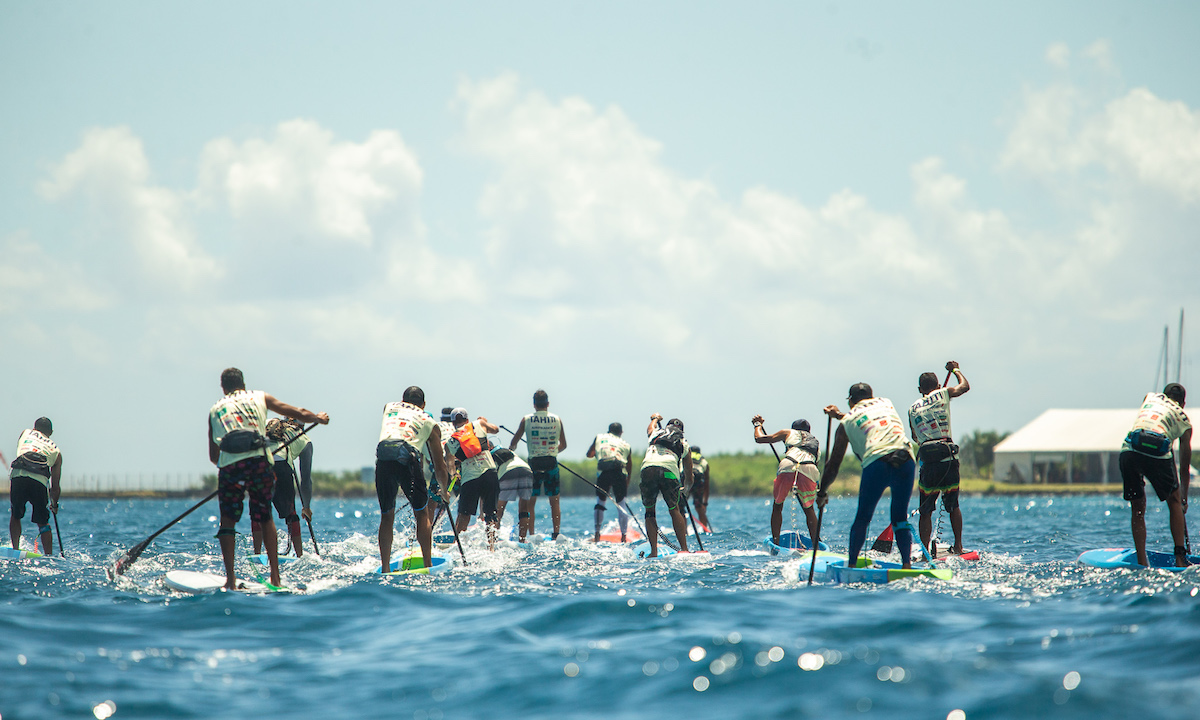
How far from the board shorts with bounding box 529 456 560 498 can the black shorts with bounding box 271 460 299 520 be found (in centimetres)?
466

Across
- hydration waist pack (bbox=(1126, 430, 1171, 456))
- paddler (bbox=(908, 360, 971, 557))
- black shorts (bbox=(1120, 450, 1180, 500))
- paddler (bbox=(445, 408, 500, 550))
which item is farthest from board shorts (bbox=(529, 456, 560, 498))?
hydration waist pack (bbox=(1126, 430, 1171, 456))

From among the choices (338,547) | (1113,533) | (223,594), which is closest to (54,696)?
(223,594)

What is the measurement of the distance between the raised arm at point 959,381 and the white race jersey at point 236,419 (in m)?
7.23

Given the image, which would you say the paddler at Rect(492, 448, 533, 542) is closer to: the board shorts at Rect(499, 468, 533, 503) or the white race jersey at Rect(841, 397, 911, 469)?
the board shorts at Rect(499, 468, 533, 503)

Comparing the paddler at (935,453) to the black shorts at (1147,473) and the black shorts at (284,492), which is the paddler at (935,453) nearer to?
the black shorts at (1147,473)

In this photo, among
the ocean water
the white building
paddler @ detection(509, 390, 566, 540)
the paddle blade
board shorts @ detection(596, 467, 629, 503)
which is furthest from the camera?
the white building

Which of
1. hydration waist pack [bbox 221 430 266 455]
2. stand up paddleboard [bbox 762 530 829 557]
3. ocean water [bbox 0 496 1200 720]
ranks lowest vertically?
stand up paddleboard [bbox 762 530 829 557]

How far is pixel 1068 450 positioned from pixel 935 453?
147 ft

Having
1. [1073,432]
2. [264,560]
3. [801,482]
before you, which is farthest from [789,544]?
[1073,432]

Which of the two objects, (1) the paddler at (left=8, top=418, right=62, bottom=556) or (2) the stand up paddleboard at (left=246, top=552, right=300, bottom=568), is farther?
(1) the paddler at (left=8, top=418, right=62, bottom=556)

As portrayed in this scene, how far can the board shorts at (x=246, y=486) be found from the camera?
816cm

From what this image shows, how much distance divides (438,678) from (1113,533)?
1403 cm

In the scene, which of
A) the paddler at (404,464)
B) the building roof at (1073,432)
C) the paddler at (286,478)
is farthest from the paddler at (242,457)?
the building roof at (1073,432)

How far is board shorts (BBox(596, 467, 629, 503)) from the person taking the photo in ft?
46.4
